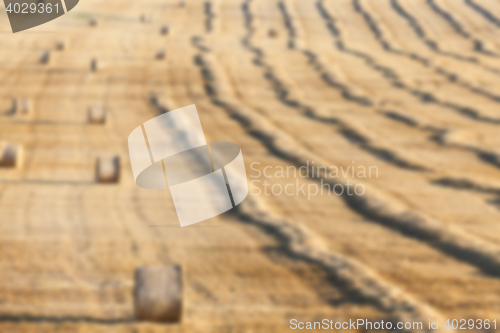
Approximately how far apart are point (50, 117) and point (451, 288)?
2.06 m

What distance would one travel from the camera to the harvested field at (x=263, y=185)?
1.42 metres

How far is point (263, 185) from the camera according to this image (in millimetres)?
2061

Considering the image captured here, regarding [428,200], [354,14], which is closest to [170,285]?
[428,200]

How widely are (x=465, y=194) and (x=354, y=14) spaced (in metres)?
3.84

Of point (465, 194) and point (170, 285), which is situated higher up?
point (170, 285)

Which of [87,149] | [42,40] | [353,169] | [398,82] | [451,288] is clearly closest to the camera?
[451,288]

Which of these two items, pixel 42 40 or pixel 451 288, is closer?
pixel 451 288

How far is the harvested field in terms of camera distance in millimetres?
1420

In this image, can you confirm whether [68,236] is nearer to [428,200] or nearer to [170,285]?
[170,285]

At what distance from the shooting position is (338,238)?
1.71 meters

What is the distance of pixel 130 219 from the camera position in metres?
1.79

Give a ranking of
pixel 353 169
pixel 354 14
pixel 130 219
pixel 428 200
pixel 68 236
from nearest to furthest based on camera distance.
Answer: pixel 68 236
pixel 130 219
pixel 428 200
pixel 353 169
pixel 354 14

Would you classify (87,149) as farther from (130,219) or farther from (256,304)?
(256,304)

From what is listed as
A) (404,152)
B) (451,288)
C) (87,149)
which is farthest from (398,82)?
(451,288)
